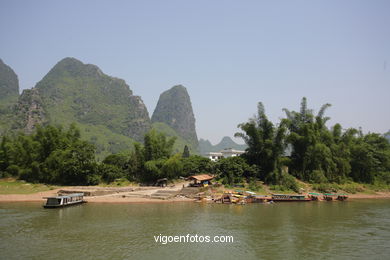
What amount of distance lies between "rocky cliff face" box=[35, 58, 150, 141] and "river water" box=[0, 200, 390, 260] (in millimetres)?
122245

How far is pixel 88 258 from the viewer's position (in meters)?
15.4

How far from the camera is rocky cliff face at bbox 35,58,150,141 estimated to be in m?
156

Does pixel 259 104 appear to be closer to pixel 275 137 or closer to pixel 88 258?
pixel 275 137

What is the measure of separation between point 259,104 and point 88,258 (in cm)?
3404

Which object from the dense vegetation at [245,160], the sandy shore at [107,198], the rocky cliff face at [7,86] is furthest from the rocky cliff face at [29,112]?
the sandy shore at [107,198]

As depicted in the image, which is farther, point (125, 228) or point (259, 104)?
point (259, 104)

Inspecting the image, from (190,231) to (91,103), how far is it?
16302cm

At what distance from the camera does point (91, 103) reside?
169 meters

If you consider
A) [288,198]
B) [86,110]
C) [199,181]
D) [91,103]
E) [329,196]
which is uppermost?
[91,103]

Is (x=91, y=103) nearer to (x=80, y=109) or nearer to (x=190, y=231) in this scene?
(x=80, y=109)

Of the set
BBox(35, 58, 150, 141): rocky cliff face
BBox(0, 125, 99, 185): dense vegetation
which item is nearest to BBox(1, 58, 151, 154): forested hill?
BBox(35, 58, 150, 141): rocky cliff face

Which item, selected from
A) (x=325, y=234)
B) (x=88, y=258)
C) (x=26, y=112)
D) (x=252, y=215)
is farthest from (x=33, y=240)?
(x=26, y=112)

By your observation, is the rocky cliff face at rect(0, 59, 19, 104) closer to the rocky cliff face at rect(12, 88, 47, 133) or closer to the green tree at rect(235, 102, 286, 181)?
the rocky cliff face at rect(12, 88, 47, 133)

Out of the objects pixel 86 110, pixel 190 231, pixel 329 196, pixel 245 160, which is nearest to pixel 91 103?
pixel 86 110
